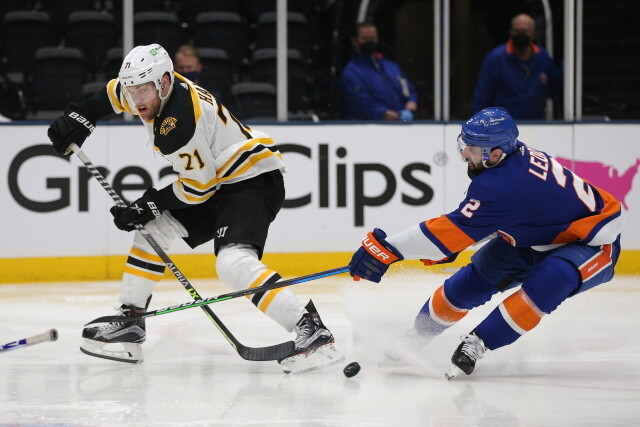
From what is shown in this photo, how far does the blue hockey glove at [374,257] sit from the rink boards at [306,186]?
2.49 metres

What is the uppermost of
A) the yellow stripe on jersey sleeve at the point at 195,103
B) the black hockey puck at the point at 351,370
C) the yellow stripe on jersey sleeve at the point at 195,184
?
the yellow stripe on jersey sleeve at the point at 195,103

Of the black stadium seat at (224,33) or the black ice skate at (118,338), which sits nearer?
the black ice skate at (118,338)

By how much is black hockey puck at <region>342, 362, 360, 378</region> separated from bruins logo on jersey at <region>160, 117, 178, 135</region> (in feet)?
3.06

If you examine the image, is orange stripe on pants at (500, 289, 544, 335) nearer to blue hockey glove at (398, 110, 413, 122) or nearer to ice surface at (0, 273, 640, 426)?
ice surface at (0, 273, 640, 426)

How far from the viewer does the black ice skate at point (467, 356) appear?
10.6ft

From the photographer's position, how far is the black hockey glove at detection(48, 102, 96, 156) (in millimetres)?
3654

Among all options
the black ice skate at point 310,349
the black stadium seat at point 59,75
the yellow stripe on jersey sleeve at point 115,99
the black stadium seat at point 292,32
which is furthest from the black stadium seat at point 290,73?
the black ice skate at point 310,349

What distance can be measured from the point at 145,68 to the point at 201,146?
0.99 feet

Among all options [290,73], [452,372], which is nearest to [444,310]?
[452,372]

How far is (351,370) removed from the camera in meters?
3.29

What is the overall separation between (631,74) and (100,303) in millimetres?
3343

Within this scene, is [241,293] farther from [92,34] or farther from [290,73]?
[92,34]

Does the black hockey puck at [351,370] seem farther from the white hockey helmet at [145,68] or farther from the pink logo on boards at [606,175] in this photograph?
the pink logo on boards at [606,175]

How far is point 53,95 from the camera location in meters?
5.95
